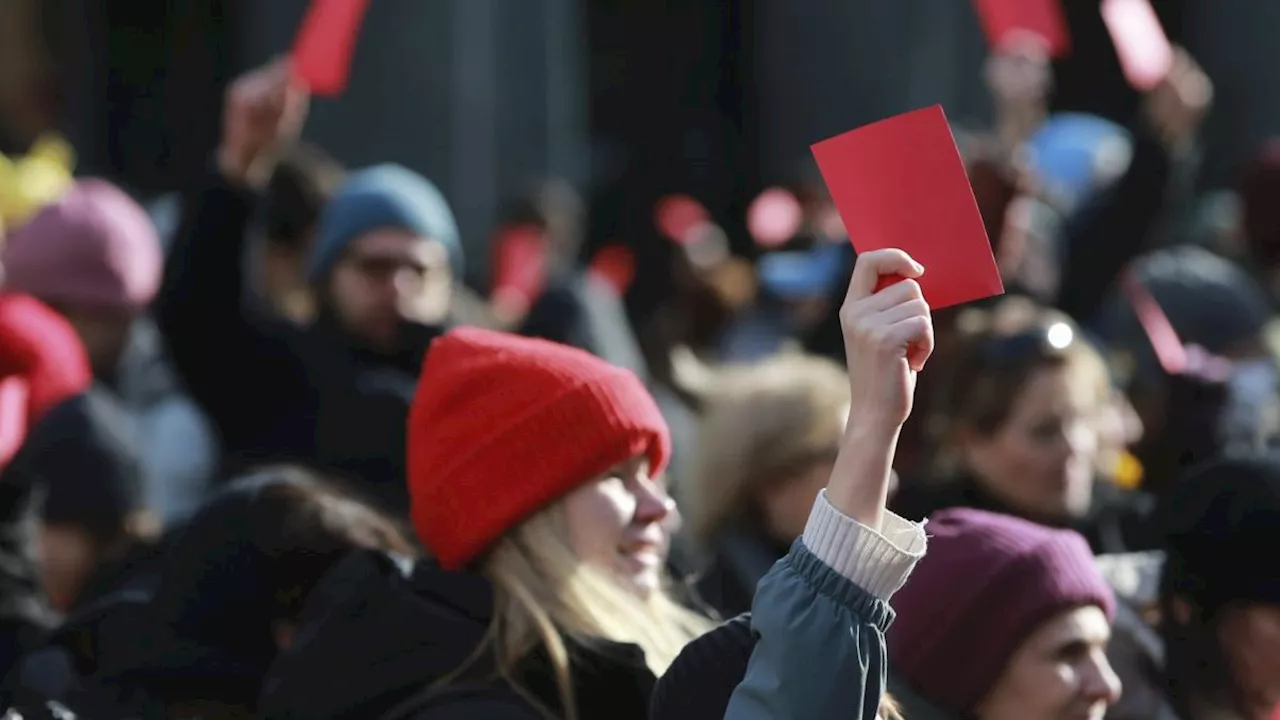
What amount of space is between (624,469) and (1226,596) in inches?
45.2

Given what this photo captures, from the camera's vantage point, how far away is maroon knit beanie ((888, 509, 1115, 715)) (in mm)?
3266

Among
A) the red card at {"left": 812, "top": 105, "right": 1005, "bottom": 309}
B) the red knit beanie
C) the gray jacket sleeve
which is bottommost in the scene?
the red knit beanie

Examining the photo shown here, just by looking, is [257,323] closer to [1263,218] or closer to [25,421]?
[25,421]

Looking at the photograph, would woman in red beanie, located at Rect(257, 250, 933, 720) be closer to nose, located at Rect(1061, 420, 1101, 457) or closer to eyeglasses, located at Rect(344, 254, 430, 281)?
nose, located at Rect(1061, 420, 1101, 457)

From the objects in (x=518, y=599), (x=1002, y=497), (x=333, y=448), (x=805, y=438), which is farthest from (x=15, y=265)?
(x=518, y=599)

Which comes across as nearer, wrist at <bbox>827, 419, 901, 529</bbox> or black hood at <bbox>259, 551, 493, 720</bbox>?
wrist at <bbox>827, 419, 901, 529</bbox>

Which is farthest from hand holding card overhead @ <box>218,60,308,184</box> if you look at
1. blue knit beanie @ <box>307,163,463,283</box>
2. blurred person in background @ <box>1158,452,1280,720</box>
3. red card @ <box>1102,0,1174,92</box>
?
Result: blurred person in background @ <box>1158,452,1280,720</box>

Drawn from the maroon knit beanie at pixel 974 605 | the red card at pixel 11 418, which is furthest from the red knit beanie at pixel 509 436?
the red card at pixel 11 418

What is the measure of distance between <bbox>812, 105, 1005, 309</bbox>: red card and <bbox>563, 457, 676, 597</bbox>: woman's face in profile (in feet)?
2.64

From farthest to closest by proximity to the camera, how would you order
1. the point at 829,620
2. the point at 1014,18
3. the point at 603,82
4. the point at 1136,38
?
the point at 603,82, the point at 1136,38, the point at 1014,18, the point at 829,620

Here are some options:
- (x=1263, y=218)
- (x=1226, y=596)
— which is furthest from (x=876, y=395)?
(x=1263, y=218)

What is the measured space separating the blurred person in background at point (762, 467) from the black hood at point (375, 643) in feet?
4.92

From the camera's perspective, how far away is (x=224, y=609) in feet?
11.1

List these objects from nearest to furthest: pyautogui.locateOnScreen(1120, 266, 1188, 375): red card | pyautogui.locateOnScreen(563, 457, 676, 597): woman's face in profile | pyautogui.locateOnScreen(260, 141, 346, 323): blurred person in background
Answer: pyautogui.locateOnScreen(563, 457, 676, 597): woman's face in profile < pyautogui.locateOnScreen(1120, 266, 1188, 375): red card < pyautogui.locateOnScreen(260, 141, 346, 323): blurred person in background
